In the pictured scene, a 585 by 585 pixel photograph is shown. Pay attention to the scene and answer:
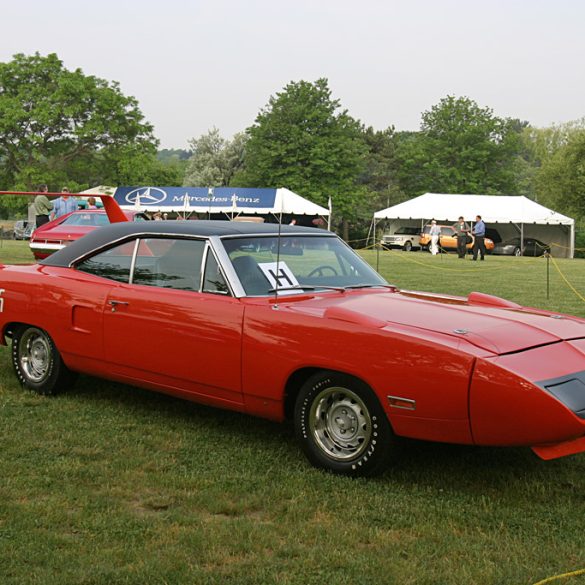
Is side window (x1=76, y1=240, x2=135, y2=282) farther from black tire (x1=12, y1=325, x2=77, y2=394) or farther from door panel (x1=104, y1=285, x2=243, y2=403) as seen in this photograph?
black tire (x1=12, y1=325, x2=77, y2=394)

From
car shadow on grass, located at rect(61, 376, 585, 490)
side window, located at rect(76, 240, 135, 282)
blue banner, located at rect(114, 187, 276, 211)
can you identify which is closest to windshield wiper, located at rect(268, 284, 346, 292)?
car shadow on grass, located at rect(61, 376, 585, 490)

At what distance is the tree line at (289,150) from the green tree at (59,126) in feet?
0.24

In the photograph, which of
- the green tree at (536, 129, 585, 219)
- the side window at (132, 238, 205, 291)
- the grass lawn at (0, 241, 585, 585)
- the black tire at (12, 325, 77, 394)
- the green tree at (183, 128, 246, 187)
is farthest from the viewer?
the green tree at (183, 128, 246, 187)

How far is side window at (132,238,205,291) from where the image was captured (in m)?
5.12

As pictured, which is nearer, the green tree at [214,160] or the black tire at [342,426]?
the black tire at [342,426]

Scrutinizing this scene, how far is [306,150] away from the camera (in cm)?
6406

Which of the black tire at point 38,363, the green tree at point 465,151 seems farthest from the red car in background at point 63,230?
the green tree at point 465,151

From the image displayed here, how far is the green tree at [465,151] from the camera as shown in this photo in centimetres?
6788

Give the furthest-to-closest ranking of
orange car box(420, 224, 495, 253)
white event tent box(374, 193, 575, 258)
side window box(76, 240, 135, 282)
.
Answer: white event tent box(374, 193, 575, 258) → orange car box(420, 224, 495, 253) → side window box(76, 240, 135, 282)

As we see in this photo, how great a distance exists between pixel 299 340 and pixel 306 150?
6096 centimetres

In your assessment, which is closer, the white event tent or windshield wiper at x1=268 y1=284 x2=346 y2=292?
windshield wiper at x1=268 y1=284 x2=346 y2=292

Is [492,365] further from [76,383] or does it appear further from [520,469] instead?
[76,383]

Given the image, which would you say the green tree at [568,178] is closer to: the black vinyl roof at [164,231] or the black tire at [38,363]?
the black vinyl roof at [164,231]

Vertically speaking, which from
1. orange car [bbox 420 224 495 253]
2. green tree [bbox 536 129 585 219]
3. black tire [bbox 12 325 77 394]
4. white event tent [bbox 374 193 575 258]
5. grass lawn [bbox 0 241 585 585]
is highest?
green tree [bbox 536 129 585 219]
